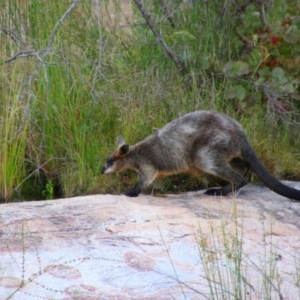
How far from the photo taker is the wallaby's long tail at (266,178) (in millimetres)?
6664

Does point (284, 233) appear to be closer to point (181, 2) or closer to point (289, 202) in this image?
point (289, 202)

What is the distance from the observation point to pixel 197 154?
7.03 m

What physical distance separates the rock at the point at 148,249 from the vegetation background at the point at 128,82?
97 centimetres

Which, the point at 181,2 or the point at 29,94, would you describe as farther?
the point at 181,2

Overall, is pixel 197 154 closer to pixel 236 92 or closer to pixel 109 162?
pixel 109 162

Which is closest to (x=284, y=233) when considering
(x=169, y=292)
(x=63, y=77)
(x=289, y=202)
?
(x=289, y=202)

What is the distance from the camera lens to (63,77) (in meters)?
7.84

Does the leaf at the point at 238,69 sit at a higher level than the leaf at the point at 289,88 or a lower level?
higher

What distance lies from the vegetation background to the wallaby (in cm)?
31

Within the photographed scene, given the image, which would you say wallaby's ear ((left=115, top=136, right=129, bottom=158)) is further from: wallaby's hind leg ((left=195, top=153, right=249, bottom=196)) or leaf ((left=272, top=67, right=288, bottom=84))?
leaf ((left=272, top=67, right=288, bottom=84))

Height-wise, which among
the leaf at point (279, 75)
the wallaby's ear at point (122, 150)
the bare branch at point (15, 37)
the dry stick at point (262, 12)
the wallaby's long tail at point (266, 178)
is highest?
the dry stick at point (262, 12)

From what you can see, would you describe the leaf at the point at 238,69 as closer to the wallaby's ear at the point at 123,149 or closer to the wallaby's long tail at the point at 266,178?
the wallaby's long tail at the point at 266,178

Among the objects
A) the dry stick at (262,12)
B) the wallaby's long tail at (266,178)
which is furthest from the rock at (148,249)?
the dry stick at (262,12)

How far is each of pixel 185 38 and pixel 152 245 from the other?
12.4ft
